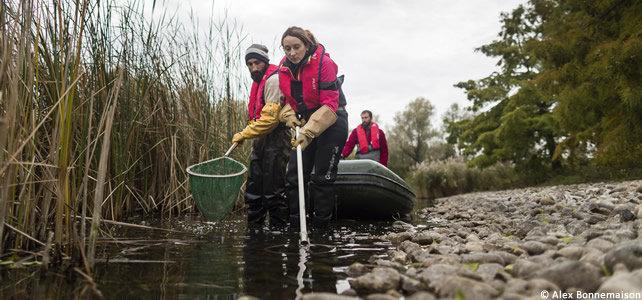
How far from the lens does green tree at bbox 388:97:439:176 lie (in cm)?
3052

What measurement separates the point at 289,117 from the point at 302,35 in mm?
701

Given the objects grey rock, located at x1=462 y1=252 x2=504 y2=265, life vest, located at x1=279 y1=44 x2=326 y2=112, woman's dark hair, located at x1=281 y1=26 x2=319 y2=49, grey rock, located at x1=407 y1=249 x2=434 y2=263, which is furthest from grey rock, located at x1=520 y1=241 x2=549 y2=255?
woman's dark hair, located at x1=281 y1=26 x2=319 y2=49

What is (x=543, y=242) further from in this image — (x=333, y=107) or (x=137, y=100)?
(x=137, y=100)

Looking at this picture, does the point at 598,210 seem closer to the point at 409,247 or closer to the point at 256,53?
the point at 409,247

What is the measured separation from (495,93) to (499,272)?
16211 millimetres

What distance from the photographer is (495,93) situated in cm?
1633

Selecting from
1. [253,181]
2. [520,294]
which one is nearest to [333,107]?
[253,181]

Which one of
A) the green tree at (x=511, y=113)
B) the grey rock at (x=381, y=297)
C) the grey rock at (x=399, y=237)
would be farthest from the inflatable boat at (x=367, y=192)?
the green tree at (x=511, y=113)

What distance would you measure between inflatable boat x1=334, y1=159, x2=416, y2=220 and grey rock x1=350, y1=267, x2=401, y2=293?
2.97m

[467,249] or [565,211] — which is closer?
[467,249]

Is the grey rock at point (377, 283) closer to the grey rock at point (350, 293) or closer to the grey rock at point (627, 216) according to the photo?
the grey rock at point (350, 293)

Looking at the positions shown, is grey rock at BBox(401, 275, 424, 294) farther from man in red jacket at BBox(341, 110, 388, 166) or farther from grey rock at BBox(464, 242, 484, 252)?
man in red jacket at BBox(341, 110, 388, 166)

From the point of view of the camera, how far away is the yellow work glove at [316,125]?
10.6ft

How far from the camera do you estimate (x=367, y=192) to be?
4.63 meters
